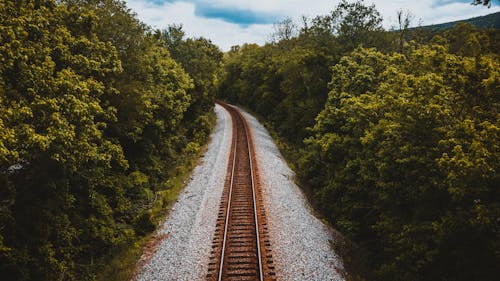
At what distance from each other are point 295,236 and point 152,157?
12.5 metres

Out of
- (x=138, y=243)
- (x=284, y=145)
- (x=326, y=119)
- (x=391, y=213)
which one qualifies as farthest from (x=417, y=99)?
(x=284, y=145)

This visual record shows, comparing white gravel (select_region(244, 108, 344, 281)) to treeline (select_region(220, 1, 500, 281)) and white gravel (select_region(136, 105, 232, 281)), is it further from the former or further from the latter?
white gravel (select_region(136, 105, 232, 281))

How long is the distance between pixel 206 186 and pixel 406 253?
10.4 metres

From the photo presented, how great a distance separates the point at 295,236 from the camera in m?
12.4

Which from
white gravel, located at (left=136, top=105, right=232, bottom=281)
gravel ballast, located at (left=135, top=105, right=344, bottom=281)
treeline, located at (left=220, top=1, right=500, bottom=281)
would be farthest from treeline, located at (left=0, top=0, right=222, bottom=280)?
treeline, located at (left=220, top=1, right=500, bottom=281)

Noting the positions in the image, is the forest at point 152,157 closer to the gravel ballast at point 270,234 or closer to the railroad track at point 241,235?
the gravel ballast at point 270,234

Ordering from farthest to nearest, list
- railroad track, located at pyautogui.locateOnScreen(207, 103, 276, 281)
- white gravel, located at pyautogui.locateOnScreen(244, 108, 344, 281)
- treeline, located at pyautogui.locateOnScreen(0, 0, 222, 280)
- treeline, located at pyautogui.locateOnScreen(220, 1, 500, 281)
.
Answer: white gravel, located at pyautogui.locateOnScreen(244, 108, 344, 281), railroad track, located at pyautogui.locateOnScreen(207, 103, 276, 281), treeline, located at pyautogui.locateOnScreen(220, 1, 500, 281), treeline, located at pyautogui.locateOnScreen(0, 0, 222, 280)

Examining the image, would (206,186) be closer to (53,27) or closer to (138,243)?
(138,243)

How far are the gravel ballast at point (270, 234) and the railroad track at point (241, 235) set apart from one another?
0.97 feet

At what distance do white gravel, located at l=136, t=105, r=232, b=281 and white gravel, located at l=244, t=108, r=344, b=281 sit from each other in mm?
2486

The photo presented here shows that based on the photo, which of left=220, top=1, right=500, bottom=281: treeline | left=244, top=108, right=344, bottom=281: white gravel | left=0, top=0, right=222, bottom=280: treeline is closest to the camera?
left=0, top=0, right=222, bottom=280: treeline

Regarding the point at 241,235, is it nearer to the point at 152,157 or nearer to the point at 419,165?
the point at 419,165

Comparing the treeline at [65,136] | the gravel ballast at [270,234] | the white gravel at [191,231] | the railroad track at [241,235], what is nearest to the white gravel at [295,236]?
the gravel ballast at [270,234]

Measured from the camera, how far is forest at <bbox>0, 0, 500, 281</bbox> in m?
8.57
